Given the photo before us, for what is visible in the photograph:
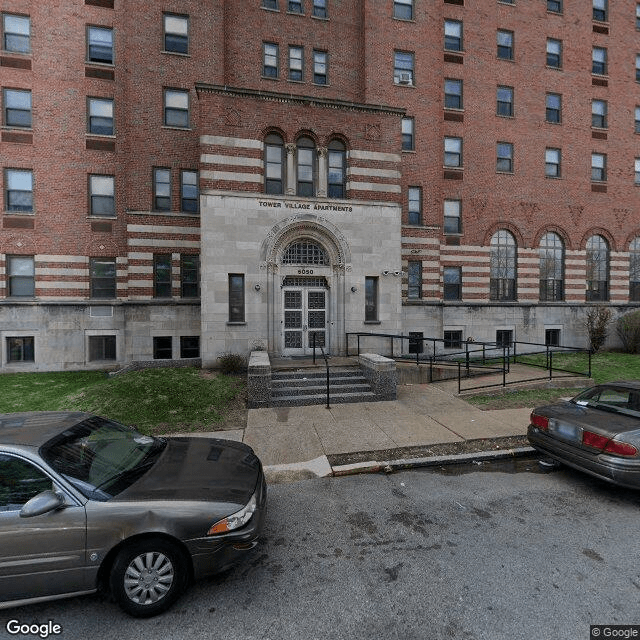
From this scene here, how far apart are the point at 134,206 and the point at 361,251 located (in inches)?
394

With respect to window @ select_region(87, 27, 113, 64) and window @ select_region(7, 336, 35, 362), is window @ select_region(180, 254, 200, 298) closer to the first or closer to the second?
window @ select_region(7, 336, 35, 362)

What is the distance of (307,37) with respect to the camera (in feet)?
54.7

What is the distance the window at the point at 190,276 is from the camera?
51.3ft

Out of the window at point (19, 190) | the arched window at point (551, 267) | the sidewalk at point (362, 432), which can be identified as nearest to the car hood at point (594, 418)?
the sidewalk at point (362, 432)

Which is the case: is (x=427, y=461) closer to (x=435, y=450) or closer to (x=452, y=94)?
(x=435, y=450)

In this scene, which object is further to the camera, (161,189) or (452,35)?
(452,35)

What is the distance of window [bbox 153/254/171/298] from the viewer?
1545cm

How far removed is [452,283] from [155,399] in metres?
15.2

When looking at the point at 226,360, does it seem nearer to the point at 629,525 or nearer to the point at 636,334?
the point at 629,525

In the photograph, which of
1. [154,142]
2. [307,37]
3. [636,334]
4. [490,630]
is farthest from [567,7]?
[490,630]

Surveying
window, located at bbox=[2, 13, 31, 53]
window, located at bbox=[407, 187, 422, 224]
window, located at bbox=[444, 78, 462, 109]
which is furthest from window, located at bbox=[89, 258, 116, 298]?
window, located at bbox=[444, 78, 462, 109]

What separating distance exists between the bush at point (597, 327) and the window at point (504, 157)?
913 cm

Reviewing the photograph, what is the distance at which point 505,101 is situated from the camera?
62.2ft

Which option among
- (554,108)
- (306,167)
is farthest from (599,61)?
(306,167)
